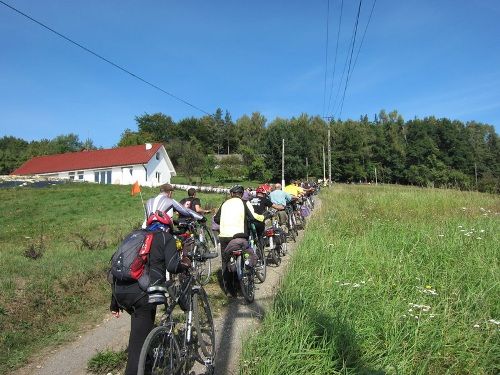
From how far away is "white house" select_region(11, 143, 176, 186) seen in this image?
5281 centimetres

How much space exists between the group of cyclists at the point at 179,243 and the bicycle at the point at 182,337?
66 millimetres

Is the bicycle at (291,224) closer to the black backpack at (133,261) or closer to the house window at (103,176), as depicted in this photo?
the black backpack at (133,261)

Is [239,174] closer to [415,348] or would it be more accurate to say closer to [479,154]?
[479,154]

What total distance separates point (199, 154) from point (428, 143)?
177 ft

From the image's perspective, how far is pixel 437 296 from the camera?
5.75 metres

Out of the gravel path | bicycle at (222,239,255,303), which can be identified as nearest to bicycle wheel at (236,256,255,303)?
bicycle at (222,239,255,303)

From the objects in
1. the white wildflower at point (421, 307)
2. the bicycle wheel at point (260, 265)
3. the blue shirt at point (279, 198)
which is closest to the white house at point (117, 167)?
the blue shirt at point (279, 198)

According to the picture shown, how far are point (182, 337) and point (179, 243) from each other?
1.80m

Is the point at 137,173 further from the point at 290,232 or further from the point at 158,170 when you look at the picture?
the point at 290,232

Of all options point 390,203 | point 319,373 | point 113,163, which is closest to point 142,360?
Result: point 319,373

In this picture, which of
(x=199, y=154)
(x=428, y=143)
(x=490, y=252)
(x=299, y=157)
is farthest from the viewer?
(x=428, y=143)

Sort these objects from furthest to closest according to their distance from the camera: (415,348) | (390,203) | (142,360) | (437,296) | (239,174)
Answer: (239,174)
(390,203)
(437,296)
(415,348)
(142,360)

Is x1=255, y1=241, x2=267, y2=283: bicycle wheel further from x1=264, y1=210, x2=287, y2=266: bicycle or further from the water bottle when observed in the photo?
the water bottle

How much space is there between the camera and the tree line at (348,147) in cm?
7575
